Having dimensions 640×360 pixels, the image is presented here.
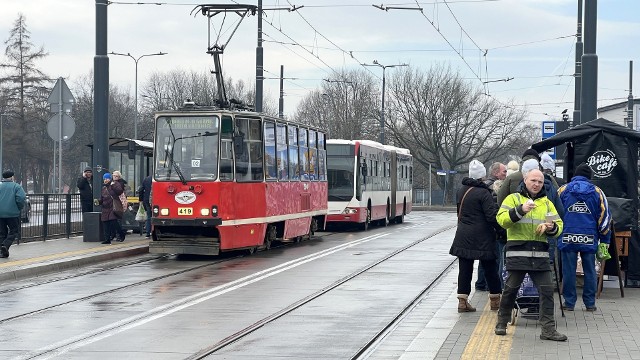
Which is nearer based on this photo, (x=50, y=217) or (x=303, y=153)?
(x=50, y=217)

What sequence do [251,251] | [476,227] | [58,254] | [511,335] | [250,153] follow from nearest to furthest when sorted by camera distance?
[511,335]
[476,227]
[58,254]
[250,153]
[251,251]

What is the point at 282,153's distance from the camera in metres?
25.9

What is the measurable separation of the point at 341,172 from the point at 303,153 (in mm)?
6655

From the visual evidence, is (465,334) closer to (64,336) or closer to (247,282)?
(64,336)

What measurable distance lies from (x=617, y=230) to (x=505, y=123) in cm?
6466

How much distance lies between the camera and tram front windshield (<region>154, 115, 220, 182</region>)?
2233 cm

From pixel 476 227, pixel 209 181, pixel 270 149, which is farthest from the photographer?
pixel 270 149

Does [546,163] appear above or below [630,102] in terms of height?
below

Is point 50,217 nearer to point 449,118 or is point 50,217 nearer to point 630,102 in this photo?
point 630,102

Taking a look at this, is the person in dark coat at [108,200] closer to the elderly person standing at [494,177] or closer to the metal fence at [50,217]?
the metal fence at [50,217]

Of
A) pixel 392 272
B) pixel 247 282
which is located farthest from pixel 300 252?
pixel 247 282

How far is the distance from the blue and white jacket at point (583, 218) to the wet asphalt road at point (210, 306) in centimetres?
235

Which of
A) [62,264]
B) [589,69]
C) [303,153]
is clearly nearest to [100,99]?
[303,153]

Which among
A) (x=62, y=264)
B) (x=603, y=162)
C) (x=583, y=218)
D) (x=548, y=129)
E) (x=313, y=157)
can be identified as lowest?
(x=62, y=264)
